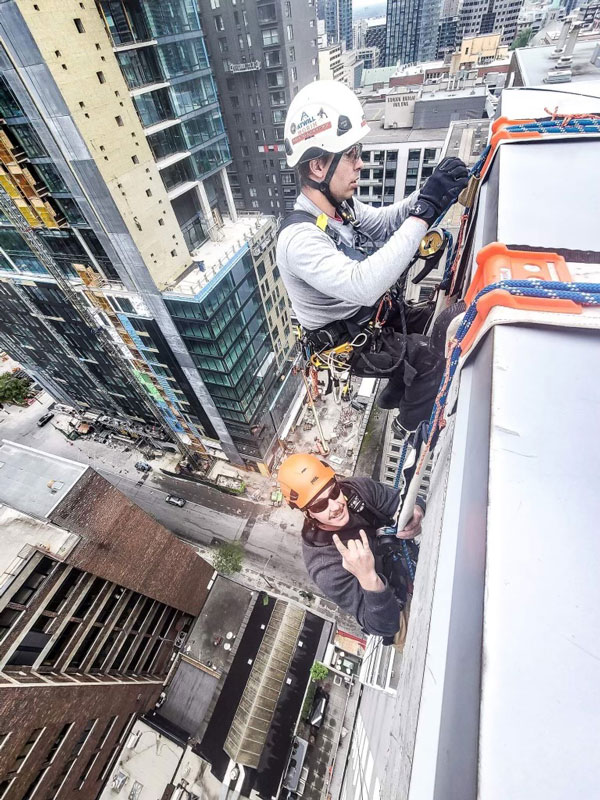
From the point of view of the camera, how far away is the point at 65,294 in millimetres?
21047

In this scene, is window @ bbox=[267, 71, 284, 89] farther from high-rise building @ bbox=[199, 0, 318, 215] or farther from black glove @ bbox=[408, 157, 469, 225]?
black glove @ bbox=[408, 157, 469, 225]

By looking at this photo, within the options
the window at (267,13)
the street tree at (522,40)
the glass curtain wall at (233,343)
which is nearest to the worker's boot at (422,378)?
the glass curtain wall at (233,343)

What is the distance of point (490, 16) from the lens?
3177 inches

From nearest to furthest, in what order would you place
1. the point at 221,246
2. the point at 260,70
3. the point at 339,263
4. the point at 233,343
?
the point at 339,263, the point at 221,246, the point at 233,343, the point at 260,70

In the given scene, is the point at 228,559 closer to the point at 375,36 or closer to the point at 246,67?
the point at 246,67

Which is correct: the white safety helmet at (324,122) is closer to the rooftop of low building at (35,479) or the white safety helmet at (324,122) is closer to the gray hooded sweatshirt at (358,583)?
the gray hooded sweatshirt at (358,583)

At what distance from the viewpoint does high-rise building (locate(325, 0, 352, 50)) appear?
116375mm

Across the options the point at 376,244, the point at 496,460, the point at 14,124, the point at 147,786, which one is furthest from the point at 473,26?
the point at 147,786

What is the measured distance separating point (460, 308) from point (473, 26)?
122 metres

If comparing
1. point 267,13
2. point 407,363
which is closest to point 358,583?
point 407,363

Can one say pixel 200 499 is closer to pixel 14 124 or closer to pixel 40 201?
pixel 40 201

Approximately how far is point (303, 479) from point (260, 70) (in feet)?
113

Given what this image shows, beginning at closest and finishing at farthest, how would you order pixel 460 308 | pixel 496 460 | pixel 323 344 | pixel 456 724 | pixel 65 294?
pixel 456 724, pixel 496 460, pixel 460 308, pixel 323 344, pixel 65 294

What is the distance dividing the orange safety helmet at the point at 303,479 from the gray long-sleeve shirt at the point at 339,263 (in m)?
2.18
